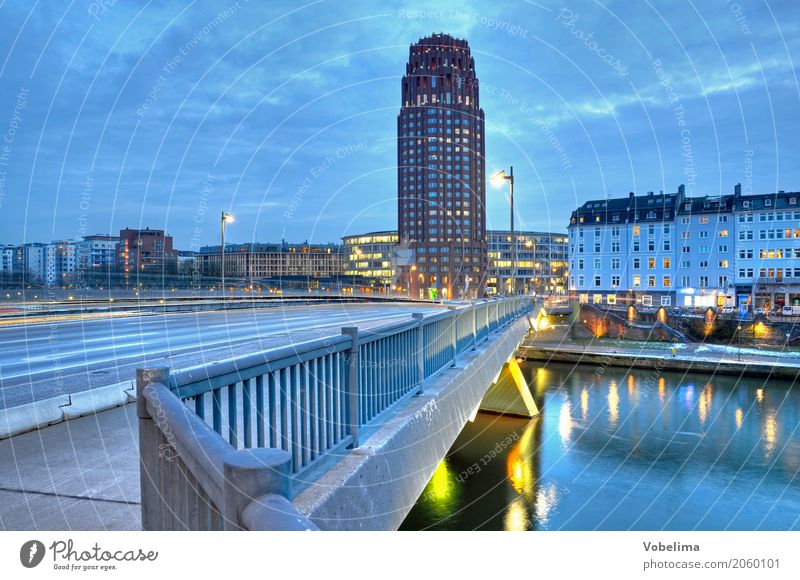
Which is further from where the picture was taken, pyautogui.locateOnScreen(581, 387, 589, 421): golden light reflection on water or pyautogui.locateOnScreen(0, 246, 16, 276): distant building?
pyautogui.locateOnScreen(0, 246, 16, 276): distant building

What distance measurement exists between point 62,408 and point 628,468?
26566 millimetres

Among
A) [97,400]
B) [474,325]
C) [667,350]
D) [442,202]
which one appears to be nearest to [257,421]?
[97,400]

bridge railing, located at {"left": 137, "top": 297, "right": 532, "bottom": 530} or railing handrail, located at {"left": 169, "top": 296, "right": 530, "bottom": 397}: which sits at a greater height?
railing handrail, located at {"left": 169, "top": 296, "right": 530, "bottom": 397}

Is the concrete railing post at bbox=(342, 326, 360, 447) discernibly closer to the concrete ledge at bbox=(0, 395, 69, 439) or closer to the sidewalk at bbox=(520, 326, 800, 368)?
the concrete ledge at bbox=(0, 395, 69, 439)

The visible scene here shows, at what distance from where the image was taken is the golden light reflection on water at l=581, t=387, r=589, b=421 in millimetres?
38062

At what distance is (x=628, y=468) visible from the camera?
89.3 feet

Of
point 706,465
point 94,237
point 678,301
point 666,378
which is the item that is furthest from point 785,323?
point 94,237

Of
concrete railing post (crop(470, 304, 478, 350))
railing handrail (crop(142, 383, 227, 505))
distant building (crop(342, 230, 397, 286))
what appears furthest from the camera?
distant building (crop(342, 230, 397, 286))

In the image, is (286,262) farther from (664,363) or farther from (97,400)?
(97,400)

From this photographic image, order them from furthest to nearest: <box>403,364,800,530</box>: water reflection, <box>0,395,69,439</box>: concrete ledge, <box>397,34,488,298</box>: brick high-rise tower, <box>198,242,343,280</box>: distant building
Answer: <box>198,242,343,280</box>: distant building
<box>397,34,488,298</box>: brick high-rise tower
<box>403,364,800,530</box>: water reflection
<box>0,395,69,439</box>: concrete ledge

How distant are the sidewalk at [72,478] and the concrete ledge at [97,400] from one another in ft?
1.00

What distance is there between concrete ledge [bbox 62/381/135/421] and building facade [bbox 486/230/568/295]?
146 m

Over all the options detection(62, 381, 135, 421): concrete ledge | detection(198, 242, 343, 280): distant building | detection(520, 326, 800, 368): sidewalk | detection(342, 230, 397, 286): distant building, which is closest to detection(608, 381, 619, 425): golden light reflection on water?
detection(520, 326, 800, 368): sidewalk
